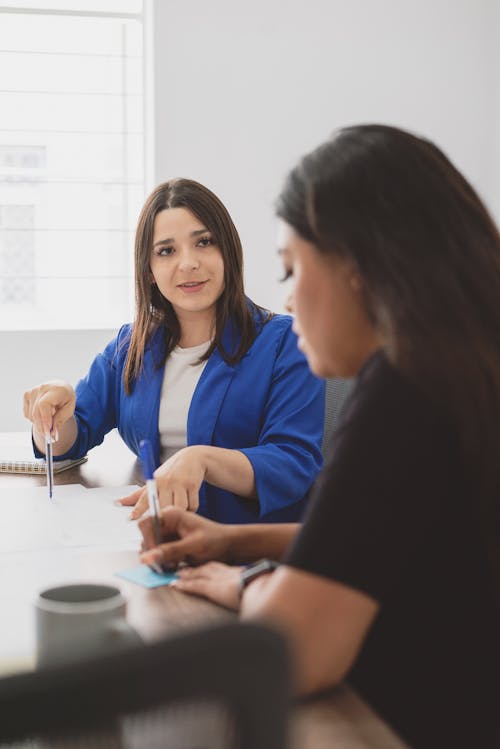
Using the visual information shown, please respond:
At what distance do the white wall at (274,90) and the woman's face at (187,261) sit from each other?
5.58 feet

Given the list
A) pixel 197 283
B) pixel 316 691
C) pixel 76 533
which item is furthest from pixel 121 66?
pixel 316 691

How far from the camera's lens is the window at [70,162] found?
3490 millimetres

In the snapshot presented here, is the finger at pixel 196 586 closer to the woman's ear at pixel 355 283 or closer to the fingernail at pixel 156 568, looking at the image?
the fingernail at pixel 156 568

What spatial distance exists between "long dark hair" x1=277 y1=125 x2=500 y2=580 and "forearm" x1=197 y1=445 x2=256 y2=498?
683mm

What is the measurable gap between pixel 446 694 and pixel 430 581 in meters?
0.10

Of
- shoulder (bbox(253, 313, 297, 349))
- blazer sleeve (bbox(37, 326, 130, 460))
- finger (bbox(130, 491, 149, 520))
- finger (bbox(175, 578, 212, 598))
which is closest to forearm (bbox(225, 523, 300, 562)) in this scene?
finger (bbox(175, 578, 212, 598))

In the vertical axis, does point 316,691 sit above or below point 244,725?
below

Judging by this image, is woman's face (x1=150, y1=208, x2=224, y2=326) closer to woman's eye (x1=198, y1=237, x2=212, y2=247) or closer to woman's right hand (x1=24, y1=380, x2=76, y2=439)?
woman's eye (x1=198, y1=237, x2=212, y2=247)

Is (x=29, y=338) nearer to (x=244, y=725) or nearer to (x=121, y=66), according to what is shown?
(x=121, y=66)

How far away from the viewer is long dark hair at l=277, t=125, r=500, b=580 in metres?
0.71

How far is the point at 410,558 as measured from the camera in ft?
2.29

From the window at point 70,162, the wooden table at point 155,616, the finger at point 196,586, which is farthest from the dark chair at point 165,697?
the window at point 70,162

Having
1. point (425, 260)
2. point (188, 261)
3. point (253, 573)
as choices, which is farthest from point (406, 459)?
point (188, 261)

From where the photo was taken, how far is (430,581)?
0.72 m
